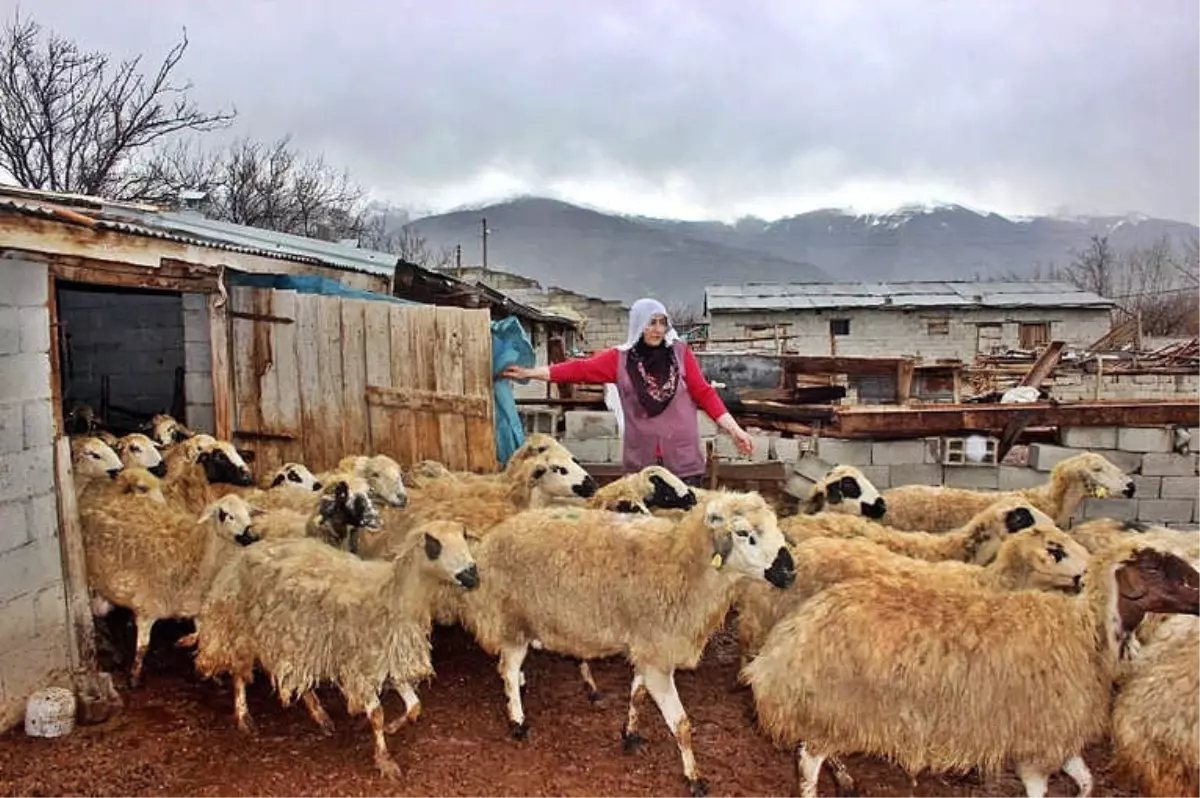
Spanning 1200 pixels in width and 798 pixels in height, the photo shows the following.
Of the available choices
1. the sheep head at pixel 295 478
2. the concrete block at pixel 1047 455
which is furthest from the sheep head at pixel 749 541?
the concrete block at pixel 1047 455

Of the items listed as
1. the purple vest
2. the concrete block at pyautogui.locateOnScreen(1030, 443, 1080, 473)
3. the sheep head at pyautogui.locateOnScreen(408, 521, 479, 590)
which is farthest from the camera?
the concrete block at pyautogui.locateOnScreen(1030, 443, 1080, 473)

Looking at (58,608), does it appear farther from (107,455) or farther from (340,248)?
(340,248)

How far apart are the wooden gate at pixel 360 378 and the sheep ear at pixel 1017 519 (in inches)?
160

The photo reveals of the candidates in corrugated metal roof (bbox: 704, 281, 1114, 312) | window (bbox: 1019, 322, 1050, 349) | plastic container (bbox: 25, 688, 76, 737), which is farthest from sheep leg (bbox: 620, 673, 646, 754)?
window (bbox: 1019, 322, 1050, 349)

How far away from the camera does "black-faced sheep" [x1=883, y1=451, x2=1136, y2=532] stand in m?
6.14

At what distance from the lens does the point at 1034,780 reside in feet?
12.4

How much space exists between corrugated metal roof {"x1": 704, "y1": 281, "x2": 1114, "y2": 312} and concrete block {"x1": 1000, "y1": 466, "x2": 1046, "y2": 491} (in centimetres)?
2163

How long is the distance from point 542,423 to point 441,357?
4.40 meters

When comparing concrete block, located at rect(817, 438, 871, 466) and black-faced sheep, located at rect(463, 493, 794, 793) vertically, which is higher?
concrete block, located at rect(817, 438, 871, 466)

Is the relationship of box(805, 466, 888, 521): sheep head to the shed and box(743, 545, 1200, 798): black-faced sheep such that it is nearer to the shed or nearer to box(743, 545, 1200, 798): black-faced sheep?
box(743, 545, 1200, 798): black-faced sheep

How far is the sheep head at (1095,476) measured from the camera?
6109 mm

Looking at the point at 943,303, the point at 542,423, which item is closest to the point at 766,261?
the point at 943,303

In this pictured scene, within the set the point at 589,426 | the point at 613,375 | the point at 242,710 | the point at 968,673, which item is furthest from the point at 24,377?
the point at 968,673

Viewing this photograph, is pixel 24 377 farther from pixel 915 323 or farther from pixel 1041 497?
pixel 915 323
